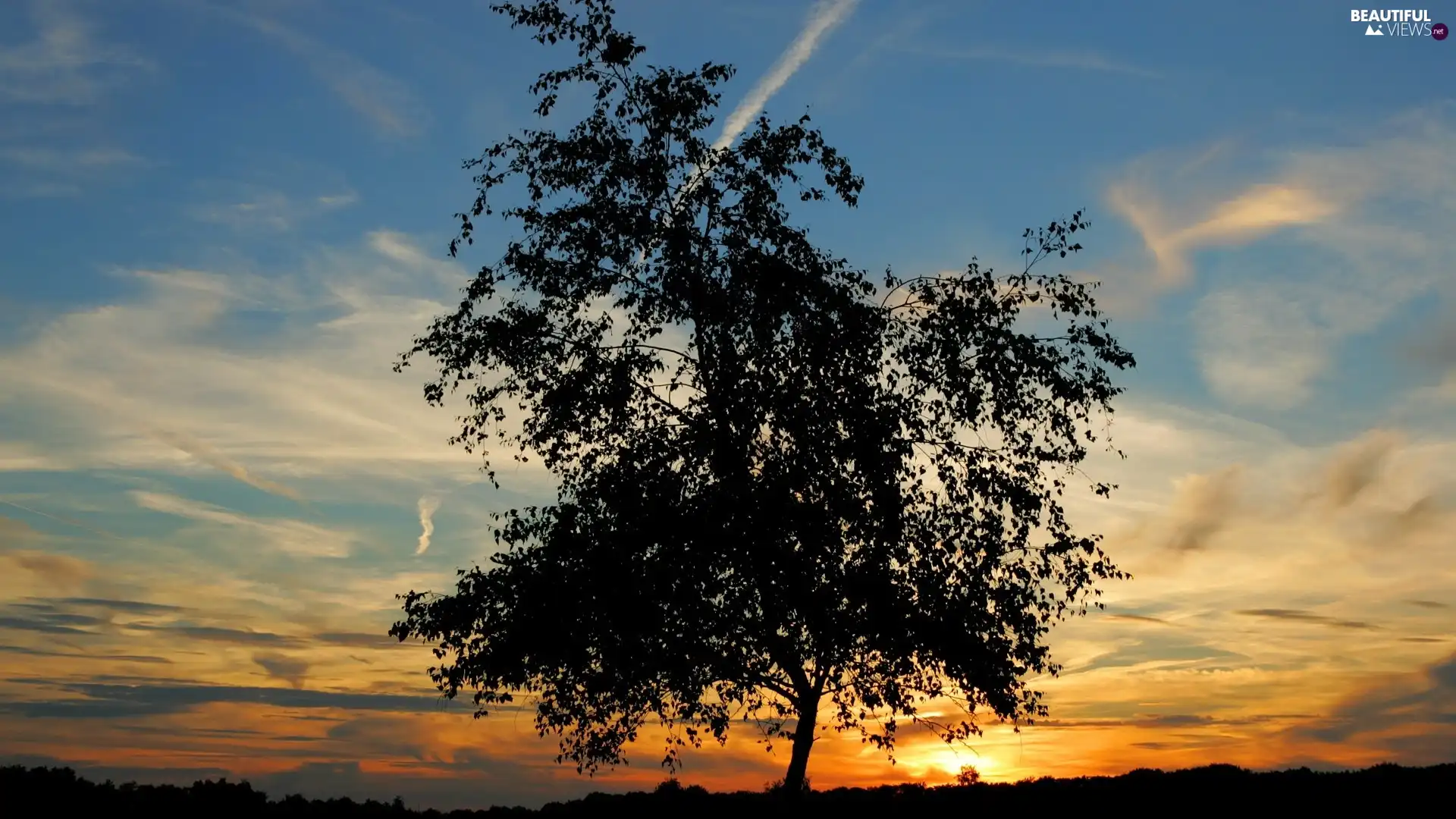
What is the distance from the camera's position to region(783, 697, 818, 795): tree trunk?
87.2ft

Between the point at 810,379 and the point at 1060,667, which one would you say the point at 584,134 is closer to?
the point at 810,379

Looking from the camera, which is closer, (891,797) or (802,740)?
(891,797)

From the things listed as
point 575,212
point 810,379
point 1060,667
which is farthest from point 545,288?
point 1060,667

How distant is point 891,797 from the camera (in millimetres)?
20156

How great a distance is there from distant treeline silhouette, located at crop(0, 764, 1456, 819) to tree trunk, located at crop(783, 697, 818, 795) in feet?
17.4

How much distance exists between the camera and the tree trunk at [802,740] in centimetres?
2659

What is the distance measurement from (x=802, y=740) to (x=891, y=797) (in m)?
6.88

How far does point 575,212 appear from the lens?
28.0m

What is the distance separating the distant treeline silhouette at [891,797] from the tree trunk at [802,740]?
529 cm

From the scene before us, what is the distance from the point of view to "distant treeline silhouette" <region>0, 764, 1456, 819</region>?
1680 centimetres

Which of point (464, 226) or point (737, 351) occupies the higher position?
point (464, 226)

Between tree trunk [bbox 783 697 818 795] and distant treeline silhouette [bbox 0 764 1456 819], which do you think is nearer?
distant treeline silhouette [bbox 0 764 1456 819]

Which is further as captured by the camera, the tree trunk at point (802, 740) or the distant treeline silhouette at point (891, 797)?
the tree trunk at point (802, 740)

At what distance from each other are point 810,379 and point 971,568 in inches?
206
